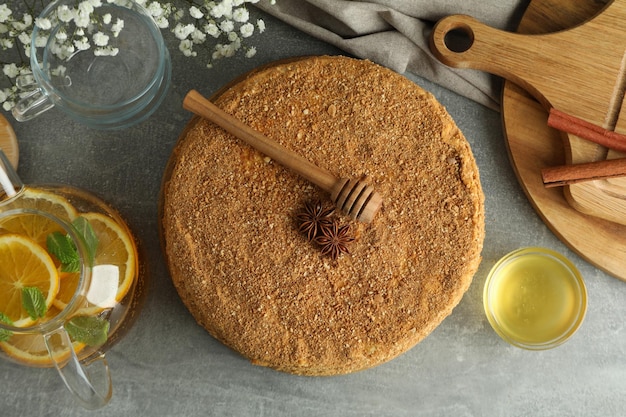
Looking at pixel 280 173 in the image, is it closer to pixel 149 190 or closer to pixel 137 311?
pixel 149 190

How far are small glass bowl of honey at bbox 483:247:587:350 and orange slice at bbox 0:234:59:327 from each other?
1059 mm

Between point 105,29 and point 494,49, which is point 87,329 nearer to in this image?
point 105,29

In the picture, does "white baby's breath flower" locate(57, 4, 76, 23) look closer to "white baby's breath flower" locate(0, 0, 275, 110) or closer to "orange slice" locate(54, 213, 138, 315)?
"white baby's breath flower" locate(0, 0, 275, 110)

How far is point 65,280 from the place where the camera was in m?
1.30

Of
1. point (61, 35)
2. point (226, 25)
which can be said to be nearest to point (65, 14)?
point (61, 35)

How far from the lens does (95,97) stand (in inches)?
63.3

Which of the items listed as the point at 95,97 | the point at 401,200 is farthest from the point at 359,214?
the point at 95,97

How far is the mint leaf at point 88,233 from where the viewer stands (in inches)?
53.1

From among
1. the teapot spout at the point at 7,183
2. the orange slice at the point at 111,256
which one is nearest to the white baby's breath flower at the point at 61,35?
the teapot spout at the point at 7,183

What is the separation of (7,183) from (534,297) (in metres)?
1.31

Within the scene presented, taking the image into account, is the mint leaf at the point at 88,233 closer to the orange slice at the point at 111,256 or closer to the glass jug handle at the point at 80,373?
the orange slice at the point at 111,256

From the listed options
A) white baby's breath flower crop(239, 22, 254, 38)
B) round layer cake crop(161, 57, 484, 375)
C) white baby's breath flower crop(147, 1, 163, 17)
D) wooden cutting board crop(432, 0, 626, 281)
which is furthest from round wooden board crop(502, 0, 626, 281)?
white baby's breath flower crop(147, 1, 163, 17)

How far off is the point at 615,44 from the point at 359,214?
797mm

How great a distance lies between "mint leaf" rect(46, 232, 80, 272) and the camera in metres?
1.26
